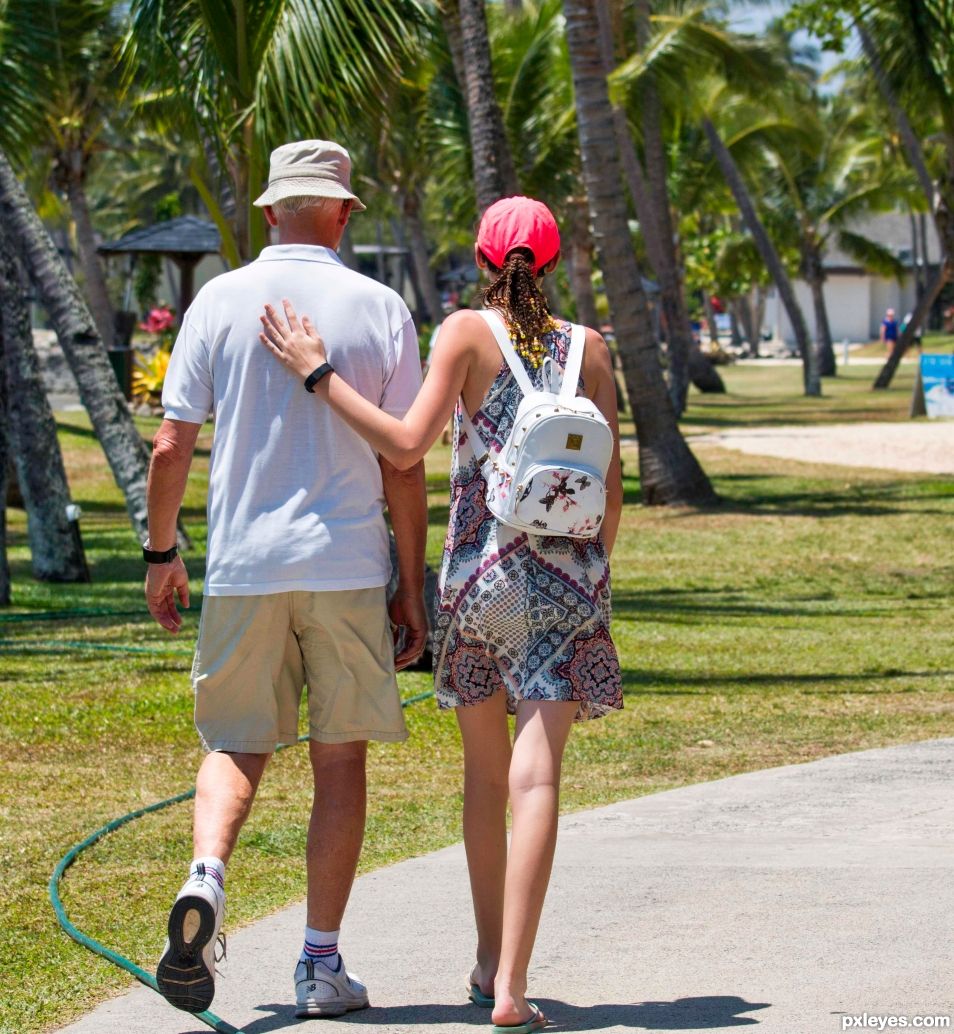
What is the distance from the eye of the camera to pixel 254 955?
4020 mm

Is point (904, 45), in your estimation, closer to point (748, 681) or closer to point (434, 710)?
point (748, 681)

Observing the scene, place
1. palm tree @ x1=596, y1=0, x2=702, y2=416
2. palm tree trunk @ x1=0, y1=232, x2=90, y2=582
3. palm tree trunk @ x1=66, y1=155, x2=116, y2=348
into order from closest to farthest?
palm tree trunk @ x1=0, y1=232, x2=90, y2=582 → palm tree @ x1=596, y1=0, x2=702, y2=416 → palm tree trunk @ x1=66, y1=155, x2=116, y2=348

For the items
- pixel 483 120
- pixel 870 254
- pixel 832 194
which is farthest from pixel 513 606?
pixel 870 254

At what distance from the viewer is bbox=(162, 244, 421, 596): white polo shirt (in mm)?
3557

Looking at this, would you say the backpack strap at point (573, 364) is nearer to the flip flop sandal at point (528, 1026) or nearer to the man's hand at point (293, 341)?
the man's hand at point (293, 341)

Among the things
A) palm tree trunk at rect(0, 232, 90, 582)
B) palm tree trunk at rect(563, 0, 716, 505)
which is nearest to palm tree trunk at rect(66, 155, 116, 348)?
palm tree trunk at rect(563, 0, 716, 505)

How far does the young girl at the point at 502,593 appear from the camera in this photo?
3.52 meters

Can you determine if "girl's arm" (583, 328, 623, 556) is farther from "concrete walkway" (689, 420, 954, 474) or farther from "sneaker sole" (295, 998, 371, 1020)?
"concrete walkway" (689, 420, 954, 474)

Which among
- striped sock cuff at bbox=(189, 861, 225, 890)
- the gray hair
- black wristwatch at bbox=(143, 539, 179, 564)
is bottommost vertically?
striped sock cuff at bbox=(189, 861, 225, 890)

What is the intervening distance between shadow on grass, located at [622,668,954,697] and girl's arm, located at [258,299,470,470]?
4.28 metres

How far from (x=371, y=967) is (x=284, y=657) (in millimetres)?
826

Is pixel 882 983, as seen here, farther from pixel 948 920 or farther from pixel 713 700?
pixel 713 700

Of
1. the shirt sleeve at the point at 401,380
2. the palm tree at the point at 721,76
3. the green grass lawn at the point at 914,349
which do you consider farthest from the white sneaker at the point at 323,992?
the green grass lawn at the point at 914,349

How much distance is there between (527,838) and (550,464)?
79 cm
